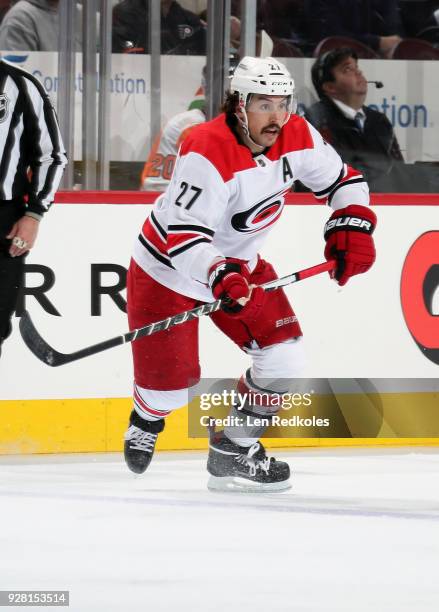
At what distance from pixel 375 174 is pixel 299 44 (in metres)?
0.46

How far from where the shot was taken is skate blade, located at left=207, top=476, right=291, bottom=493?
337cm

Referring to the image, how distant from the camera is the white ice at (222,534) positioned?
7.74ft

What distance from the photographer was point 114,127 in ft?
12.6

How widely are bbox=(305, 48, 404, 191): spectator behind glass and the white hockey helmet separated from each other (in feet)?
2.79

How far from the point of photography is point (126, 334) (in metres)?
3.33

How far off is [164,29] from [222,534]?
65.1 inches

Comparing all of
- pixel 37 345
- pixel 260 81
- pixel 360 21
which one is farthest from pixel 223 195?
pixel 360 21

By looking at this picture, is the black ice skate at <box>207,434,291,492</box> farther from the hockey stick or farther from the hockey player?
the hockey stick

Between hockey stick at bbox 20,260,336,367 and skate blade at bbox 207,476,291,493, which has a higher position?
hockey stick at bbox 20,260,336,367

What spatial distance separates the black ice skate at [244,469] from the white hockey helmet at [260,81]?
913mm

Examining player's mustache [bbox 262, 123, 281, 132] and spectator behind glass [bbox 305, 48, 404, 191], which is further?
spectator behind glass [bbox 305, 48, 404, 191]

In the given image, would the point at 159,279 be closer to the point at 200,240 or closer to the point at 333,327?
the point at 200,240

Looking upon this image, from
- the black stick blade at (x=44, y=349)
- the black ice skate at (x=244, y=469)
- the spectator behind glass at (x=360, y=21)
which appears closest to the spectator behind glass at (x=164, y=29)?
the spectator behind glass at (x=360, y=21)

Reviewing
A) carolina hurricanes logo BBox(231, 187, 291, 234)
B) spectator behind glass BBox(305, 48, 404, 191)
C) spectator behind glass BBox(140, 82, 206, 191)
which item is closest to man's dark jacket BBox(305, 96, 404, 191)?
spectator behind glass BBox(305, 48, 404, 191)
